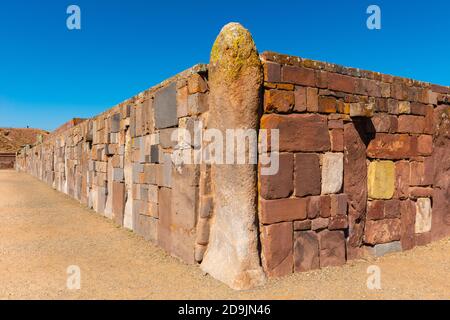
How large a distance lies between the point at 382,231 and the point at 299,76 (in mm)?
2416

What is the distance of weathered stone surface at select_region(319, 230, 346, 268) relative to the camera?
4.23m

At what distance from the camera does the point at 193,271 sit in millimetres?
3992

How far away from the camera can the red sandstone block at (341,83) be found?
441cm

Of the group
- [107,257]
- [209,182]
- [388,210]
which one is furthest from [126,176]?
[388,210]

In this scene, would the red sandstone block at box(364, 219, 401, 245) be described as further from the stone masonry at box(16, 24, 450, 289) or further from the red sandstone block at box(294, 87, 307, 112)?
the red sandstone block at box(294, 87, 307, 112)

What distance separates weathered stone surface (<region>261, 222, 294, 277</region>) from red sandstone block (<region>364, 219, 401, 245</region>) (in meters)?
1.39

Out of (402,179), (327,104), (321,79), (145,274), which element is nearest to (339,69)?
(321,79)

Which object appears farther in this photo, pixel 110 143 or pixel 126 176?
pixel 110 143

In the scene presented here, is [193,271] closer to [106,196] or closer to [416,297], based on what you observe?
[416,297]

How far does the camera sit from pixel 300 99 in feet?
13.5

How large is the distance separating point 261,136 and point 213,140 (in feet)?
1.72

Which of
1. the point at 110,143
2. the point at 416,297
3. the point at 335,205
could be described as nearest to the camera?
the point at 416,297

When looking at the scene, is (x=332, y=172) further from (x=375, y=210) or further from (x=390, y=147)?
(x=390, y=147)

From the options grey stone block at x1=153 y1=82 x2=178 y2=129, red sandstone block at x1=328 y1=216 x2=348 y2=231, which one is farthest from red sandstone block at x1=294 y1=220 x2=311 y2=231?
grey stone block at x1=153 y1=82 x2=178 y2=129
